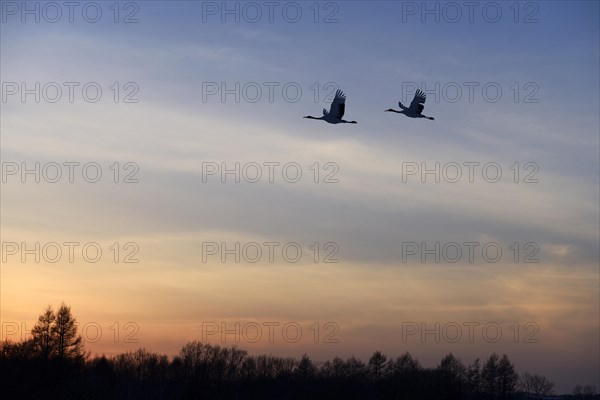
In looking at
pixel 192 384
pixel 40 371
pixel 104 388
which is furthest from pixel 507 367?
pixel 40 371

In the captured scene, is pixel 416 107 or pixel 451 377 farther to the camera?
pixel 451 377

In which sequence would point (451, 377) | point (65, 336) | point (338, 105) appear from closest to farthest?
point (338, 105)
point (65, 336)
point (451, 377)

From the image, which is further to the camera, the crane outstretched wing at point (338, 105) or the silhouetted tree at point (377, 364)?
the silhouetted tree at point (377, 364)

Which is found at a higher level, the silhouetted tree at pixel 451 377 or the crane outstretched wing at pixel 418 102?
the crane outstretched wing at pixel 418 102

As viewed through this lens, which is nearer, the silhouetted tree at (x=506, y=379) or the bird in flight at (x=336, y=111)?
the bird in flight at (x=336, y=111)

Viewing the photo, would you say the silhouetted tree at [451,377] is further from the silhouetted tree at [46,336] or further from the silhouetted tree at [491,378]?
the silhouetted tree at [46,336]

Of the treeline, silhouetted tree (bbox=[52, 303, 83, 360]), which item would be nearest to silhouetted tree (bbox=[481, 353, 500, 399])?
the treeline

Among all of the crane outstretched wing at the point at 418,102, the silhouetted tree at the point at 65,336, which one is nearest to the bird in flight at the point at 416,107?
the crane outstretched wing at the point at 418,102

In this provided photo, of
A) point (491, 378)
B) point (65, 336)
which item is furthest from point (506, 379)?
point (65, 336)

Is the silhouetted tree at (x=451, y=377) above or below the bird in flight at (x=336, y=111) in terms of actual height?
below

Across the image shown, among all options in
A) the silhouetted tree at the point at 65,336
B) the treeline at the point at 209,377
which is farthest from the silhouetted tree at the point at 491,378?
the silhouetted tree at the point at 65,336

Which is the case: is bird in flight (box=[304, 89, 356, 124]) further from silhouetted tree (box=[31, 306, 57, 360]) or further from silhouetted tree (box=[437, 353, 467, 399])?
silhouetted tree (box=[437, 353, 467, 399])

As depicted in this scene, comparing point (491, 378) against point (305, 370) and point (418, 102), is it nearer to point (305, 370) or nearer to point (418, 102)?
point (305, 370)

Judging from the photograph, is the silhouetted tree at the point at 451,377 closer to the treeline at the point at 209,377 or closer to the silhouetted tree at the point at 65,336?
the treeline at the point at 209,377
